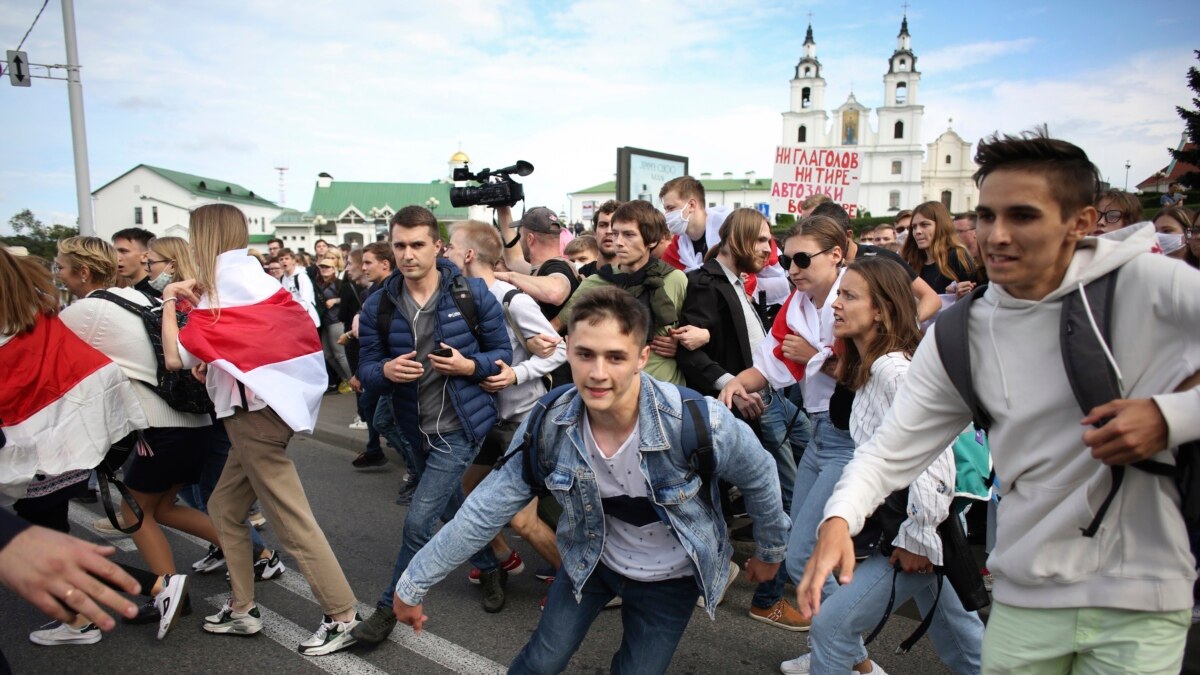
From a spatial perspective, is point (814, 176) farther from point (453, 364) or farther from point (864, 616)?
point (864, 616)

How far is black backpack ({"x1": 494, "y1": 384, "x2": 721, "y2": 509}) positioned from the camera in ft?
8.12

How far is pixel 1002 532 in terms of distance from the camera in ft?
6.33

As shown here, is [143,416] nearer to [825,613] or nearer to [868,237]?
[825,613]

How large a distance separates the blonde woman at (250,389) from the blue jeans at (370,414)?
4.34 ft

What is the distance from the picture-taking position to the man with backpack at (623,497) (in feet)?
8.23

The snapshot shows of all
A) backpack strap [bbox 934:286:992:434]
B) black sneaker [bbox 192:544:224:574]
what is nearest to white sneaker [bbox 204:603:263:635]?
black sneaker [bbox 192:544:224:574]

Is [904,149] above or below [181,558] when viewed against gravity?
above

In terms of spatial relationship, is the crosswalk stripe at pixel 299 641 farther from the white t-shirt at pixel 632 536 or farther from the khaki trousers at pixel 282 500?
the white t-shirt at pixel 632 536

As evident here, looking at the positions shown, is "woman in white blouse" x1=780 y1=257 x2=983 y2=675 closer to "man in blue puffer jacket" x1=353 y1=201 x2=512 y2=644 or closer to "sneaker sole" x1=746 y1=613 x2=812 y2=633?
"sneaker sole" x1=746 y1=613 x2=812 y2=633

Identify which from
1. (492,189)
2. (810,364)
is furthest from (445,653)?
Answer: (492,189)

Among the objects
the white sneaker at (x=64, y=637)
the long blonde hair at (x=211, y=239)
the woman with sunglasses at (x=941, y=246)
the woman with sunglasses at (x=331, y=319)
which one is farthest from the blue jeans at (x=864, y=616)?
the woman with sunglasses at (x=331, y=319)

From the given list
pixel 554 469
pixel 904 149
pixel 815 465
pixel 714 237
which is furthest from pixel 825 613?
pixel 904 149

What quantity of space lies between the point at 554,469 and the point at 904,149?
4259 inches

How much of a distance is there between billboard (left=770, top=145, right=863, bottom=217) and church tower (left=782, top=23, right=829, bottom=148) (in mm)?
97566
